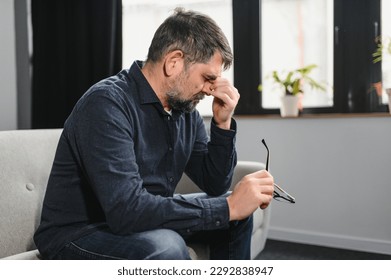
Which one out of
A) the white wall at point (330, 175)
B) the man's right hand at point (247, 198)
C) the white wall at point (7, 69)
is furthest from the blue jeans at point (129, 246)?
the white wall at point (7, 69)

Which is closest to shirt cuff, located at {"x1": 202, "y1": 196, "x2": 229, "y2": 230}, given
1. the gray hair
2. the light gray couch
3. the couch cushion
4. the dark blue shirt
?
the dark blue shirt

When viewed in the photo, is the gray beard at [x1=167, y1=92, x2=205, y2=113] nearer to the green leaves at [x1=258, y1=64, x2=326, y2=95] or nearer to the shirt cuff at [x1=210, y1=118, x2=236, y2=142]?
the shirt cuff at [x1=210, y1=118, x2=236, y2=142]

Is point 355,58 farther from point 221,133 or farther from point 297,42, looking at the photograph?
point 221,133

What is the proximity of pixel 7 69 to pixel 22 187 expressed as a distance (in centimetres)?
211

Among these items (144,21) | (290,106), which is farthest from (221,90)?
Result: (144,21)

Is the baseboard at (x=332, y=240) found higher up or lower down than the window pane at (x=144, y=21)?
lower down

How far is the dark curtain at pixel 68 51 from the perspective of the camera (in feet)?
9.49

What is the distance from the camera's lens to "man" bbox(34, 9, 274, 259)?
0.89 m

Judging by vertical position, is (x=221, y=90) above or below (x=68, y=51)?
below

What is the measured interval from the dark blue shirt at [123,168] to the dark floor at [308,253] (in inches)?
45.2

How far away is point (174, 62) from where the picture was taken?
110 cm

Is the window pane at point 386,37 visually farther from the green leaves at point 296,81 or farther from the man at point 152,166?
the man at point 152,166
